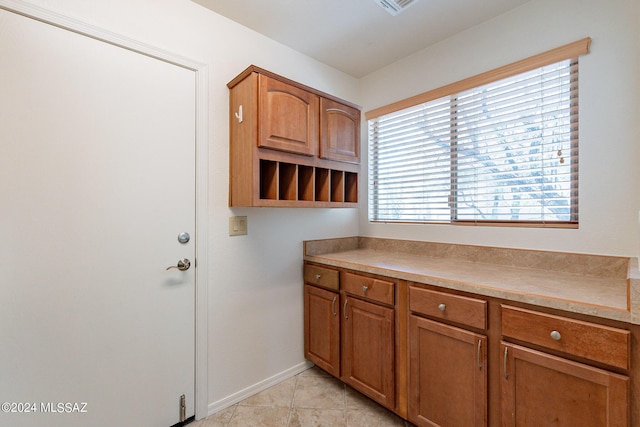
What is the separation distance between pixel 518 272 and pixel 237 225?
167 centimetres

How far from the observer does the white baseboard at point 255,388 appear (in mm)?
1764

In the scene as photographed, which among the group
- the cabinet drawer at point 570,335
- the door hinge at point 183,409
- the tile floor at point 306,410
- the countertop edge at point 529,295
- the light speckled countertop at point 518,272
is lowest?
the tile floor at point 306,410

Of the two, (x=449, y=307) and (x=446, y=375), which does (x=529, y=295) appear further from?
(x=446, y=375)

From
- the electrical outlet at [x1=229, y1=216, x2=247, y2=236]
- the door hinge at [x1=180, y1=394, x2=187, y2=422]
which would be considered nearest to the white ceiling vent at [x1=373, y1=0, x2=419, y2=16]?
the electrical outlet at [x1=229, y1=216, x2=247, y2=236]

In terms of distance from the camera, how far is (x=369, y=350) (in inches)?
69.0

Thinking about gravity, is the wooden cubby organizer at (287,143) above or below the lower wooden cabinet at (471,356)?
above

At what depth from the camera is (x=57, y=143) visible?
1.29 meters

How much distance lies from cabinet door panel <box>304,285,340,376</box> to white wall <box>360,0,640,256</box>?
1.15 m

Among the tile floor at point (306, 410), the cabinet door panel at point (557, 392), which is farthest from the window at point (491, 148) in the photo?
the tile floor at point (306, 410)

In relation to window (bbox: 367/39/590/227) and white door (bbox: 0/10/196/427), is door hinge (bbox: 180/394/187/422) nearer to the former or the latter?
white door (bbox: 0/10/196/427)

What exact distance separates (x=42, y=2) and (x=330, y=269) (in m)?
1.99

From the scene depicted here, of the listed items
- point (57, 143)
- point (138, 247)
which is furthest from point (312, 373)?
point (57, 143)

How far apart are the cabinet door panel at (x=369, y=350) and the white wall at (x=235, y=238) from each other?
0.49 metres

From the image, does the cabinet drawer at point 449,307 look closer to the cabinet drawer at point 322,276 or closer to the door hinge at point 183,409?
the cabinet drawer at point 322,276
